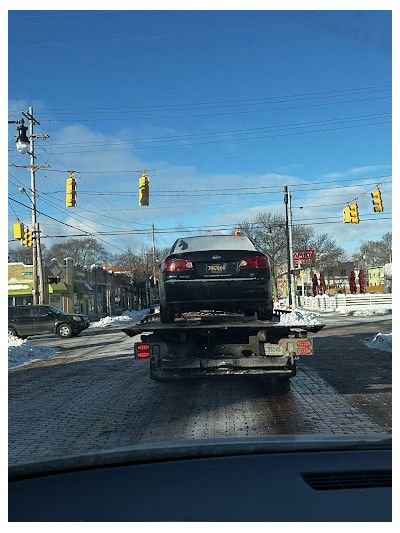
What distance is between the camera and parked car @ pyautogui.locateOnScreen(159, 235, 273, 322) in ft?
24.0

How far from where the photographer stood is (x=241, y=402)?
23.6 feet

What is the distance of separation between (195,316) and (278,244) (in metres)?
35.7

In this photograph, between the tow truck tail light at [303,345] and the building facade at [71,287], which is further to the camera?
the building facade at [71,287]

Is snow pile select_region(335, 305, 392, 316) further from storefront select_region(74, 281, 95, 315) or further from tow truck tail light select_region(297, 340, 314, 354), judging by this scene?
tow truck tail light select_region(297, 340, 314, 354)

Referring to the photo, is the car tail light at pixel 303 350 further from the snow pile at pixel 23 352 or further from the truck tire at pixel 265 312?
the snow pile at pixel 23 352

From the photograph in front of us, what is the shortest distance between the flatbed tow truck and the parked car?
0.32m

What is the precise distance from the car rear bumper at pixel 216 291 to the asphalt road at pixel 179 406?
1432mm

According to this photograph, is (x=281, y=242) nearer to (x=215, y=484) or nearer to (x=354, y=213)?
(x=354, y=213)

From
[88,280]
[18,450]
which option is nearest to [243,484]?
[18,450]

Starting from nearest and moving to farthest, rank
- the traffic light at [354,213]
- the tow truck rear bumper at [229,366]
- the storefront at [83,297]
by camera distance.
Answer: the tow truck rear bumper at [229,366], the traffic light at [354,213], the storefront at [83,297]

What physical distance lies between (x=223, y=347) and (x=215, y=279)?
977 millimetres

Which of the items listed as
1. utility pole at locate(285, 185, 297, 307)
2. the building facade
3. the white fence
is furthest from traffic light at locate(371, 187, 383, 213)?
the building facade

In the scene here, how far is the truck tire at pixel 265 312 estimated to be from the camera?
7.68 meters

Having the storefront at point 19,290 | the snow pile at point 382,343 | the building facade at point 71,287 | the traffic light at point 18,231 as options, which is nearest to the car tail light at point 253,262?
the snow pile at point 382,343
